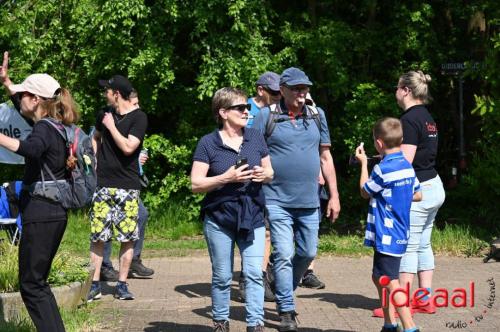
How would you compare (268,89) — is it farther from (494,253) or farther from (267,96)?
(494,253)

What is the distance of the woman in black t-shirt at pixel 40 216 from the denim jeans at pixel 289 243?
1.80 m

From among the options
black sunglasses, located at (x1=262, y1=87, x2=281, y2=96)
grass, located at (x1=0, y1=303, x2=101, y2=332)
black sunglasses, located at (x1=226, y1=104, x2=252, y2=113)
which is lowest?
grass, located at (x1=0, y1=303, x2=101, y2=332)

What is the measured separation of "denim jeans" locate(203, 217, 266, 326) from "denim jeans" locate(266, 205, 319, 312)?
50cm

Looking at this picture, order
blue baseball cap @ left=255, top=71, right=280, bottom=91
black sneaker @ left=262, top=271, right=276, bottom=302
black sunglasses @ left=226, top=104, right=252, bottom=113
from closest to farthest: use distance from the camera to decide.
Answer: black sunglasses @ left=226, top=104, right=252, bottom=113, black sneaker @ left=262, top=271, right=276, bottom=302, blue baseball cap @ left=255, top=71, right=280, bottom=91

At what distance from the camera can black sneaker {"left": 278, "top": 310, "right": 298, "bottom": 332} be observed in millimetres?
6691

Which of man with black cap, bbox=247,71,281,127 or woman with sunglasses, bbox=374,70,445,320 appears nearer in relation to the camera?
woman with sunglasses, bbox=374,70,445,320

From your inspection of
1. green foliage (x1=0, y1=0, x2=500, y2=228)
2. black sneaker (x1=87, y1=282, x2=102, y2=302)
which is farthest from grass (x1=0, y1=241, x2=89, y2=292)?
green foliage (x1=0, y1=0, x2=500, y2=228)

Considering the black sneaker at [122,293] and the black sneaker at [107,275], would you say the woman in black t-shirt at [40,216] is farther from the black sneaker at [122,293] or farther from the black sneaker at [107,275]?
the black sneaker at [107,275]

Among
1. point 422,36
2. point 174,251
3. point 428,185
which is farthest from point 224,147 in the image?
point 422,36

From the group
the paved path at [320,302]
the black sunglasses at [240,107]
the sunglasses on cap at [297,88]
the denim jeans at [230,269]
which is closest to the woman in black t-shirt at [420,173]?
the paved path at [320,302]

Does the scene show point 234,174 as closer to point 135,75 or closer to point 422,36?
point 135,75

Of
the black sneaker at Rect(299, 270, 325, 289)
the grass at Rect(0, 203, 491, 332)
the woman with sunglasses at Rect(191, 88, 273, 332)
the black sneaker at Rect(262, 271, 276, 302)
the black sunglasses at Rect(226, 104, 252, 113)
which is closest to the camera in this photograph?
the woman with sunglasses at Rect(191, 88, 273, 332)

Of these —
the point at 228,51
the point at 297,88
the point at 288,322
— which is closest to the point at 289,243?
the point at 288,322

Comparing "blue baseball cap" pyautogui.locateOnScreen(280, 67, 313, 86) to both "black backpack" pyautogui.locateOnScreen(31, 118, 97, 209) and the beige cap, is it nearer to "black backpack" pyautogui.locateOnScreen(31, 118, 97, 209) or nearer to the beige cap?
"black backpack" pyautogui.locateOnScreen(31, 118, 97, 209)
